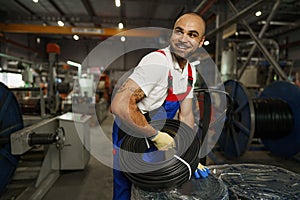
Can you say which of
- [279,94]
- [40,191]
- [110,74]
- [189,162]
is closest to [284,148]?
[279,94]

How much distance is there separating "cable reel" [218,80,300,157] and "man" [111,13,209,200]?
4.61 ft

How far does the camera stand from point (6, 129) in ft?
5.78

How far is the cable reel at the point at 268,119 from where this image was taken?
7.77ft

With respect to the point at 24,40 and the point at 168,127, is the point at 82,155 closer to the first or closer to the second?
the point at 168,127

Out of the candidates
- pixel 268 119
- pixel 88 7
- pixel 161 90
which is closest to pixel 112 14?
pixel 88 7

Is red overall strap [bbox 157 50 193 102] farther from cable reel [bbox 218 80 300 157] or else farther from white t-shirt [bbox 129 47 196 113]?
cable reel [bbox 218 80 300 157]

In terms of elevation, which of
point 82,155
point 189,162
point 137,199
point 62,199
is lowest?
point 62,199

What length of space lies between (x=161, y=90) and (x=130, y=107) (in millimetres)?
221

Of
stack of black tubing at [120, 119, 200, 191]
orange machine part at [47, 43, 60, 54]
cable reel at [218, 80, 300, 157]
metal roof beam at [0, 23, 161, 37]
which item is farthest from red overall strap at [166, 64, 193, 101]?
metal roof beam at [0, 23, 161, 37]

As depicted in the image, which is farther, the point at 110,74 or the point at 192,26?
the point at 110,74

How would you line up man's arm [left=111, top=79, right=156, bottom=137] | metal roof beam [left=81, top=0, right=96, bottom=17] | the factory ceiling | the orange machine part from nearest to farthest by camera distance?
man's arm [left=111, top=79, right=156, bottom=137] < the orange machine part < metal roof beam [left=81, top=0, right=96, bottom=17] < the factory ceiling

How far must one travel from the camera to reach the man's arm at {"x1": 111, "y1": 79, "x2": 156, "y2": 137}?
2.57ft

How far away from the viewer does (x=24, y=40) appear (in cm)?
892

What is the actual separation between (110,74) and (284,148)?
6.59 meters
